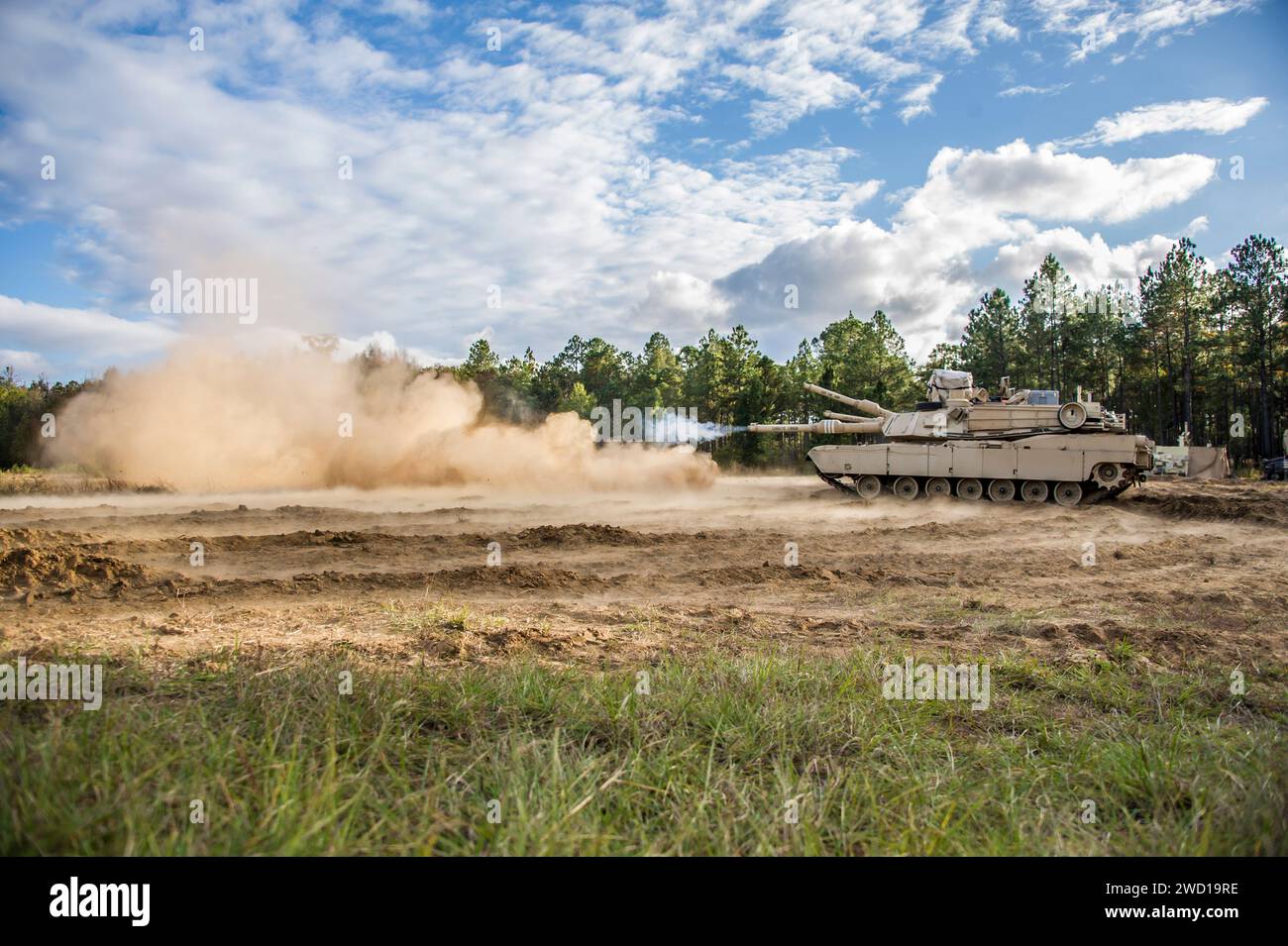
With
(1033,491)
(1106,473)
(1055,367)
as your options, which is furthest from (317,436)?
(1055,367)

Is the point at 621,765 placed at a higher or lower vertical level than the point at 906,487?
lower

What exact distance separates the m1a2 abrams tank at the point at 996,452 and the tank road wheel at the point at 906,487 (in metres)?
0.03

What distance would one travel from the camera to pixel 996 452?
64.4 ft

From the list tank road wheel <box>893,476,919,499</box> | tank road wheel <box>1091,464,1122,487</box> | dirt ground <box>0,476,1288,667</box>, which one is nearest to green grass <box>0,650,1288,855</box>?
dirt ground <box>0,476,1288,667</box>

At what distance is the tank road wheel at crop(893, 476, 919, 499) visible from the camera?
21.1 meters

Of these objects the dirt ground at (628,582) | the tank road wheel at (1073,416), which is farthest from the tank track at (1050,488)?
the dirt ground at (628,582)

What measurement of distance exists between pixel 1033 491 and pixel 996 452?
1596mm

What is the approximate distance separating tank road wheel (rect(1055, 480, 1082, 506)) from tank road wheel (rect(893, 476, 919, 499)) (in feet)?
11.6

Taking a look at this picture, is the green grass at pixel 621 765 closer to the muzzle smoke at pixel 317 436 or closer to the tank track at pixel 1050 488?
the tank track at pixel 1050 488

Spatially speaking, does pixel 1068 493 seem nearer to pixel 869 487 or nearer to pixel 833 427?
pixel 869 487
